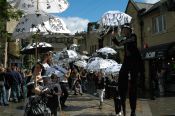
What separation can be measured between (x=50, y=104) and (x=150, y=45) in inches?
966

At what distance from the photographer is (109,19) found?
1452 centimetres


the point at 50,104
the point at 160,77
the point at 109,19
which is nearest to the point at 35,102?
the point at 50,104

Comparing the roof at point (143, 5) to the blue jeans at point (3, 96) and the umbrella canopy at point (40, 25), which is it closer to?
the blue jeans at point (3, 96)

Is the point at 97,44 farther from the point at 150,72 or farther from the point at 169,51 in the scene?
the point at 169,51

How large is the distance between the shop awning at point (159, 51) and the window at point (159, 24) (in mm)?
1410

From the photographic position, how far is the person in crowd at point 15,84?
21.0 metres

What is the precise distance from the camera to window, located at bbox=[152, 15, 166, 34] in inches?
1258

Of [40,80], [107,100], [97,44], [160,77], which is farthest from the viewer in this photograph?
[97,44]

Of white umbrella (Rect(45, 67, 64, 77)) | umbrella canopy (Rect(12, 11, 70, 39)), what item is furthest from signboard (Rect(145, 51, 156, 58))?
umbrella canopy (Rect(12, 11, 70, 39))

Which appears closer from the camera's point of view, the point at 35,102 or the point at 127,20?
the point at 35,102

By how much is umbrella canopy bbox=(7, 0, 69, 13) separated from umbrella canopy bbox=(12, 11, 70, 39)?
0.17 meters

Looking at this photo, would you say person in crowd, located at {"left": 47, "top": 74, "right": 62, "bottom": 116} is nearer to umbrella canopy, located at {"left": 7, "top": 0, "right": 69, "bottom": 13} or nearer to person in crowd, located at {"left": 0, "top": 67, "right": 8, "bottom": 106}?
umbrella canopy, located at {"left": 7, "top": 0, "right": 69, "bottom": 13}

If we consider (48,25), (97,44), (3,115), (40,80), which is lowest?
(3,115)

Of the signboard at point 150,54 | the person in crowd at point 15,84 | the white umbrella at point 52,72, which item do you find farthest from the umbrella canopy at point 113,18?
the signboard at point 150,54
